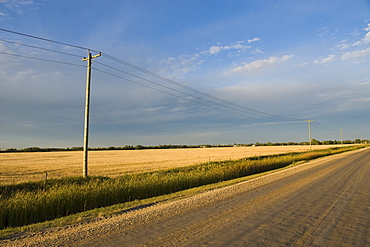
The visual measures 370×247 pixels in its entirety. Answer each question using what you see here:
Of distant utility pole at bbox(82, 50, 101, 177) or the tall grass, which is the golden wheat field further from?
the tall grass

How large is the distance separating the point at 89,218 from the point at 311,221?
20.4ft

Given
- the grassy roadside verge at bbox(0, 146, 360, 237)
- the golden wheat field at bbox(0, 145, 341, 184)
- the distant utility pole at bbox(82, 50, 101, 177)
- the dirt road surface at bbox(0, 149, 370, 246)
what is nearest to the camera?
the dirt road surface at bbox(0, 149, 370, 246)

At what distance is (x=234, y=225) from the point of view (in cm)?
645

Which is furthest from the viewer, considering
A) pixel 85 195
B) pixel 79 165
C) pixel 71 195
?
pixel 79 165

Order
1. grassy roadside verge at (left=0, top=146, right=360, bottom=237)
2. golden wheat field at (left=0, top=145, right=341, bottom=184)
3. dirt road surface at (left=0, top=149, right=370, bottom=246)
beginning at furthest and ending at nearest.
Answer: golden wheat field at (left=0, top=145, right=341, bottom=184)
grassy roadside verge at (left=0, top=146, right=360, bottom=237)
dirt road surface at (left=0, top=149, right=370, bottom=246)

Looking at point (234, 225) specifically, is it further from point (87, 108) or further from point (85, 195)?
point (87, 108)

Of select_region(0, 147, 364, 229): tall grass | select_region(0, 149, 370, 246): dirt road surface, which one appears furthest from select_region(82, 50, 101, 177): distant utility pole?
select_region(0, 149, 370, 246): dirt road surface

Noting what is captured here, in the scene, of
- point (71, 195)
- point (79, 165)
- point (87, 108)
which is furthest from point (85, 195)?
point (79, 165)

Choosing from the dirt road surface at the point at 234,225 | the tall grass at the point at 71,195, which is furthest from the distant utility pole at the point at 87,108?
the dirt road surface at the point at 234,225

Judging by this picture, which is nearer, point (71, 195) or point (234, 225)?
point (234, 225)

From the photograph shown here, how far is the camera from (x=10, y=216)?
8.20 m

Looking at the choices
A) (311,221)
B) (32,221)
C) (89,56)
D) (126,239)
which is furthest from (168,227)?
(89,56)

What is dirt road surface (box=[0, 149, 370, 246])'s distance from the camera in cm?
544

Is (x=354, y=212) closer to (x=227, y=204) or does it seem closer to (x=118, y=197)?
(x=227, y=204)
